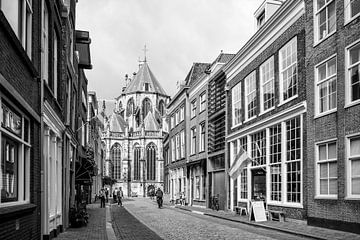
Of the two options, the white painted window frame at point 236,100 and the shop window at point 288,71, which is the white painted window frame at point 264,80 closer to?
the shop window at point 288,71

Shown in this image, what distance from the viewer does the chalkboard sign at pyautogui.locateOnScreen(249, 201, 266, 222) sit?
22.6 m

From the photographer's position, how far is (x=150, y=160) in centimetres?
10356

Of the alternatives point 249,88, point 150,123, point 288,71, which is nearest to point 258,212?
point 288,71

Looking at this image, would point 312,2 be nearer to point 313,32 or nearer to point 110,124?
point 313,32

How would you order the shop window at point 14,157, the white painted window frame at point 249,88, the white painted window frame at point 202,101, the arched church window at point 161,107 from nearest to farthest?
the shop window at point 14,157
the white painted window frame at point 249,88
the white painted window frame at point 202,101
the arched church window at point 161,107

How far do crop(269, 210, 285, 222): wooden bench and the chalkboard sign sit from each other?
0.49 meters

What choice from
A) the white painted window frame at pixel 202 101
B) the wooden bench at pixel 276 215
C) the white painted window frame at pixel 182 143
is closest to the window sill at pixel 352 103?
the wooden bench at pixel 276 215

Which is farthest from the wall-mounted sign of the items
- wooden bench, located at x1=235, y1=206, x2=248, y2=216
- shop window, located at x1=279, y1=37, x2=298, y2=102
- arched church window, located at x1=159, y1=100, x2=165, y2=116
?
arched church window, located at x1=159, y1=100, x2=165, y2=116

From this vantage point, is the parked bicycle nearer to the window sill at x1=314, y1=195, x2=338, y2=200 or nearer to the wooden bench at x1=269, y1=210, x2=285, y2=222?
the wooden bench at x1=269, y1=210, x2=285, y2=222

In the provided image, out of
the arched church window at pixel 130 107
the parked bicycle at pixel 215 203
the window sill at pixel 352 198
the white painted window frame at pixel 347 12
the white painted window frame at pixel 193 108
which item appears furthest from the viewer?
the arched church window at pixel 130 107

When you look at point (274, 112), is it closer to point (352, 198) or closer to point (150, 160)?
point (352, 198)

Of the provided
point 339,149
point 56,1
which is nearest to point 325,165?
point 339,149

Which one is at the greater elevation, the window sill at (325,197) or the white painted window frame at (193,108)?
the white painted window frame at (193,108)

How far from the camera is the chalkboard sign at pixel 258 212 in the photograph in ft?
74.3
